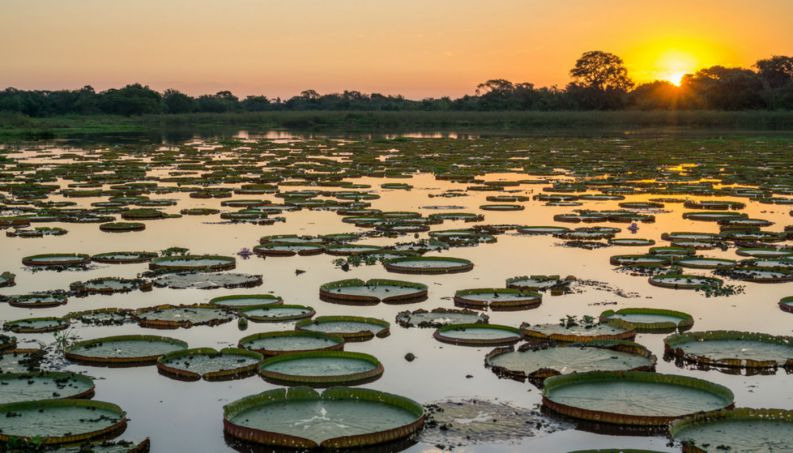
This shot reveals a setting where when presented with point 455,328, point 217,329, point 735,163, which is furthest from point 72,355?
point 735,163

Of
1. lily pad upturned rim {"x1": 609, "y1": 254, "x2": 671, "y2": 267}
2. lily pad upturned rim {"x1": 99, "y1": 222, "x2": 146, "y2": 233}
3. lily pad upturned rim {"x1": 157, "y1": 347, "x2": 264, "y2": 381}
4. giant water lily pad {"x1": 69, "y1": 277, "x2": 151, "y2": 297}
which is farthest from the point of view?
lily pad upturned rim {"x1": 99, "y1": 222, "x2": 146, "y2": 233}

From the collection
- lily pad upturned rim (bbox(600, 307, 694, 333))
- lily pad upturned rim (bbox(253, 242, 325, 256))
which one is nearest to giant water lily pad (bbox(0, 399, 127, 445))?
lily pad upturned rim (bbox(600, 307, 694, 333))

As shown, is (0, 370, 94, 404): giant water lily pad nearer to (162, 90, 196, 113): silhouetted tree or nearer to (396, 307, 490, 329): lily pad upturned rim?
(396, 307, 490, 329): lily pad upturned rim

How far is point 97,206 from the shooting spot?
21703mm

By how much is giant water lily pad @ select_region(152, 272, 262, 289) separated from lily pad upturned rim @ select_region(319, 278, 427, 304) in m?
1.09

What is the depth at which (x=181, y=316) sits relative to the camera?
1034 cm

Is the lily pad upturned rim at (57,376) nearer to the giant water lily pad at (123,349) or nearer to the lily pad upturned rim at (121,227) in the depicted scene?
the giant water lily pad at (123,349)

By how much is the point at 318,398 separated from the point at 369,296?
12.6 ft

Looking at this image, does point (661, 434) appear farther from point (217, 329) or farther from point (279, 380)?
point (217, 329)

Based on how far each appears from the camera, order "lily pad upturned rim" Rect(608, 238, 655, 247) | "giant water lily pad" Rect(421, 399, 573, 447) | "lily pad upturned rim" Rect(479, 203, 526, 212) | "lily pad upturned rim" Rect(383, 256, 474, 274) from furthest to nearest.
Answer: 1. "lily pad upturned rim" Rect(479, 203, 526, 212)
2. "lily pad upturned rim" Rect(608, 238, 655, 247)
3. "lily pad upturned rim" Rect(383, 256, 474, 274)
4. "giant water lily pad" Rect(421, 399, 573, 447)

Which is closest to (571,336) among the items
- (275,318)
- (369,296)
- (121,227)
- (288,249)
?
(369,296)

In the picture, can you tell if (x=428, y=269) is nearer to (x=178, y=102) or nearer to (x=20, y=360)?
(x=20, y=360)

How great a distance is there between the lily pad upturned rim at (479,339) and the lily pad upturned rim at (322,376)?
3.60ft

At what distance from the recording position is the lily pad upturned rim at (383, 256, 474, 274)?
13.2 m
